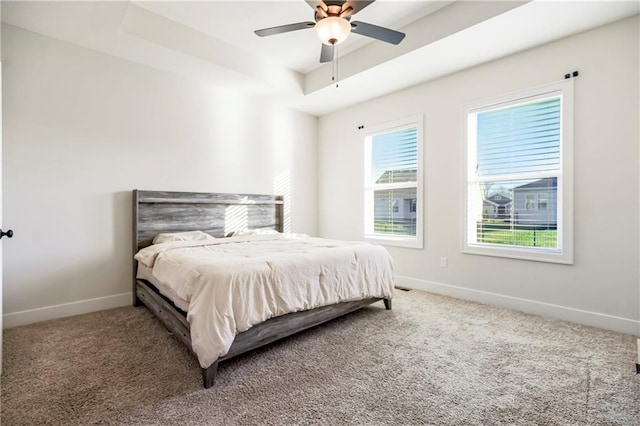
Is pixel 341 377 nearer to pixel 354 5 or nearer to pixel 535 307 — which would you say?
pixel 535 307

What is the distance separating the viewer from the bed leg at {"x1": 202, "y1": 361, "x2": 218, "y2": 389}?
1.82 meters

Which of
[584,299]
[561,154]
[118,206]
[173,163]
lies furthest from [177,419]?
[561,154]

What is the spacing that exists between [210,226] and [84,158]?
1.46 m

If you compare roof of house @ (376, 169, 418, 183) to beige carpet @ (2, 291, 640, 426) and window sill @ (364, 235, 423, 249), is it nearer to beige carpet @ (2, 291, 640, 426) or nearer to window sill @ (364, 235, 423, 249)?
window sill @ (364, 235, 423, 249)

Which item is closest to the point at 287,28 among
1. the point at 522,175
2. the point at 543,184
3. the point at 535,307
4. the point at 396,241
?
the point at 522,175

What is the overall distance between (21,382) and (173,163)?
2461 mm

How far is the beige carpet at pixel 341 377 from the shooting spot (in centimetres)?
159

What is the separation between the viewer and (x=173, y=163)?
370cm

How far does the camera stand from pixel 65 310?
9.86ft

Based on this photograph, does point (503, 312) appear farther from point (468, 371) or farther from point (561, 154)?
point (561, 154)

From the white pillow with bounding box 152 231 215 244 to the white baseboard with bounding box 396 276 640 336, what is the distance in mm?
2704

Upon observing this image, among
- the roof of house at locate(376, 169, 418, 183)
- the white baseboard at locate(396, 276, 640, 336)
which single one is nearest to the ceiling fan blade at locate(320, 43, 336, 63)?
the roof of house at locate(376, 169, 418, 183)

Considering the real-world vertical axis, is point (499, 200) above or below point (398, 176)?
below

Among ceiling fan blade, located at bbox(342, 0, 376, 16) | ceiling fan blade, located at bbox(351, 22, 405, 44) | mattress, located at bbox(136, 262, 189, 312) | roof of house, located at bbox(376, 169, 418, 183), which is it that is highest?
ceiling fan blade, located at bbox(342, 0, 376, 16)
